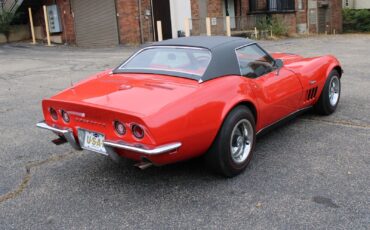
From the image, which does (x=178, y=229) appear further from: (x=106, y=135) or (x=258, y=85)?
(x=258, y=85)

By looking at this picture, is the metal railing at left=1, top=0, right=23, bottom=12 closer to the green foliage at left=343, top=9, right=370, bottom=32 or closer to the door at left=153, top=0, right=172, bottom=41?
the door at left=153, top=0, right=172, bottom=41

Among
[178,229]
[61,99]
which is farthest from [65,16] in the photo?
[178,229]

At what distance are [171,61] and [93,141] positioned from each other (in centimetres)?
129

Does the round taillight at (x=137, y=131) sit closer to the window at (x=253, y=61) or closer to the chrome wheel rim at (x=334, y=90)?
the window at (x=253, y=61)

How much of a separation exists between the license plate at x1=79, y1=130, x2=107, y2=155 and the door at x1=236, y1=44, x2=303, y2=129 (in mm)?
1673

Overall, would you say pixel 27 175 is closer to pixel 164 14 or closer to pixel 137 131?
pixel 137 131

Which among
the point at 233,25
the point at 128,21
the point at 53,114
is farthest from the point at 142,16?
the point at 53,114

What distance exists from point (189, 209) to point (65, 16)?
20.4m

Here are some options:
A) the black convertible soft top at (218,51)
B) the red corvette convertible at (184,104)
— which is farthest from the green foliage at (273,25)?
the black convertible soft top at (218,51)

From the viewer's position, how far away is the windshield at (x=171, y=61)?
451 centimetres

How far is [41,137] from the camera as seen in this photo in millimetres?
5891

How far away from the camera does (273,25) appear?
22719 millimetres

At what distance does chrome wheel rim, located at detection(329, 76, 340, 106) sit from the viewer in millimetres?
6316

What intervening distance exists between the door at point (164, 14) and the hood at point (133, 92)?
Answer: 53.8ft
